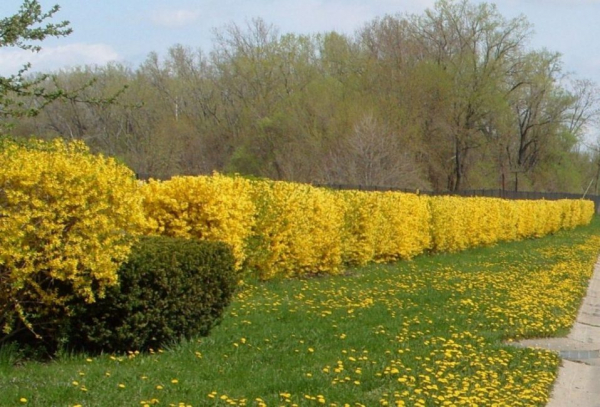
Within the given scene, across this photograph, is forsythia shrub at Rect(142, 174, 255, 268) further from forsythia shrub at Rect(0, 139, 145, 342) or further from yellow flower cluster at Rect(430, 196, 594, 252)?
yellow flower cluster at Rect(430, 196, 594, 252)

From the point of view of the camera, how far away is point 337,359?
698cm

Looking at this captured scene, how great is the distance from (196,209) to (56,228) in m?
5.01

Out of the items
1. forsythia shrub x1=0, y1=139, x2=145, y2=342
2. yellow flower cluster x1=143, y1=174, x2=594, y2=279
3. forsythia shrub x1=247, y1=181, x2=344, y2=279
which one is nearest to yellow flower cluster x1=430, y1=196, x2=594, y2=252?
yellow flower cluster x1=143, y1=174, x2=594, y2=279

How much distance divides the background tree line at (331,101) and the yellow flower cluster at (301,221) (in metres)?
13.3

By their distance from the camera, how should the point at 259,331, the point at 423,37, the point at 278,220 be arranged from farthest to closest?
the point at 423,37, the point at 278,220, the point at 259,331

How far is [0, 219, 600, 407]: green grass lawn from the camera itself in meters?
5.43

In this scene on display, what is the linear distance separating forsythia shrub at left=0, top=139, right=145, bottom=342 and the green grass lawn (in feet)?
1.70

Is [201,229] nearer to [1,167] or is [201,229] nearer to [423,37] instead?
[1,167]

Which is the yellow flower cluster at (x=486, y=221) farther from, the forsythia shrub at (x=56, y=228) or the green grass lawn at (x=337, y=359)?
the forsythia shrub at (x=56, y=228)

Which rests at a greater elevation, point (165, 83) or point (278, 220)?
point (165, 83)

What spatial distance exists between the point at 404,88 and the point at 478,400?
1442 inches

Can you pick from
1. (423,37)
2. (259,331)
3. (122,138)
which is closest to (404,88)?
(423,37)

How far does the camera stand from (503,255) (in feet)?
71.0

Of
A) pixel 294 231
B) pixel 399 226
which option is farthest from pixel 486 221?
pixel 294 231
